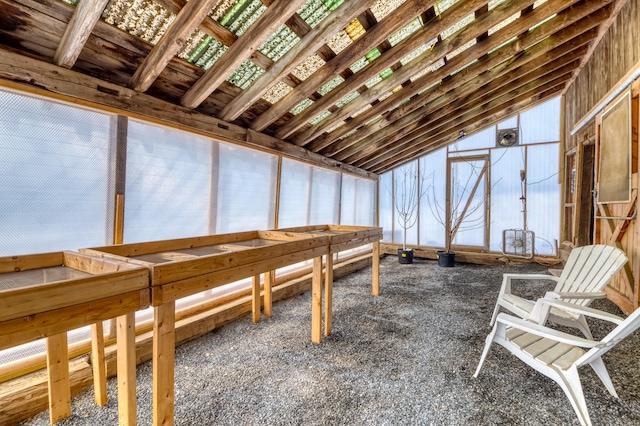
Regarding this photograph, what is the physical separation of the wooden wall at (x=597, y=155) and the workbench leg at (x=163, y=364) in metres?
3.89

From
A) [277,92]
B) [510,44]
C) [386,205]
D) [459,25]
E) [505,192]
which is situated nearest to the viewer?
[459,25]

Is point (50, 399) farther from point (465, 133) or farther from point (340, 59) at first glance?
point (465, 133)

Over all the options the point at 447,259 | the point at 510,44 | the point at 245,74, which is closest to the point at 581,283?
the point at 510,44

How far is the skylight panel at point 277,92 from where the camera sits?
2.96 metres

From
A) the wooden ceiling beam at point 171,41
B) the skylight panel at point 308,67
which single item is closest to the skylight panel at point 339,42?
the skylight panel at point 308,67

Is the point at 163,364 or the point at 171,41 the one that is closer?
the point at 163,364

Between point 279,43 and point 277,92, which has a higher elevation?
point 279,43

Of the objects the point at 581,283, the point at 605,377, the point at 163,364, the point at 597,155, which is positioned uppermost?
the point at 597,155

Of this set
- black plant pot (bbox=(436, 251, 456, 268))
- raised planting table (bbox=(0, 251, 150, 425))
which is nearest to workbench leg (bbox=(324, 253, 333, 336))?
raised planting table (bbox=(0, 251, 150, 425))

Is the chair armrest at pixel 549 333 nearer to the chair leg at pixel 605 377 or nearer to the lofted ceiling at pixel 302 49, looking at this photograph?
the chair leg at pixel 605 377

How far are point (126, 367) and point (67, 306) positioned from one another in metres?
0.47

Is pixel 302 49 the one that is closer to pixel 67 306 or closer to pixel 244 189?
pixel 244 189

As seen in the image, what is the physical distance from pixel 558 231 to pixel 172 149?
23.1 feet

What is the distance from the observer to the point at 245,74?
264cm
